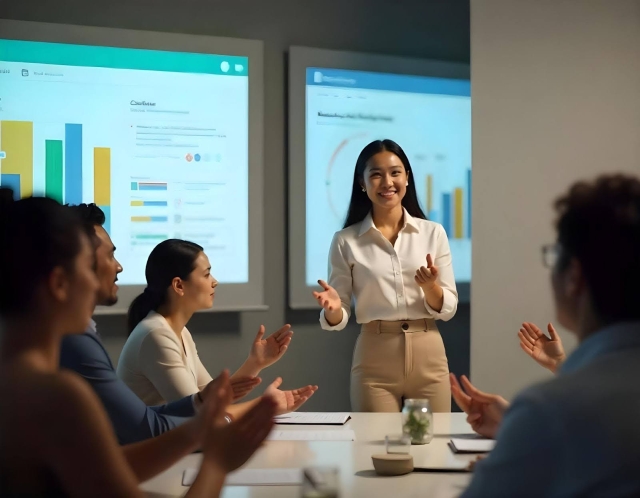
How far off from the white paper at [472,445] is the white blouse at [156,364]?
911 millimetres

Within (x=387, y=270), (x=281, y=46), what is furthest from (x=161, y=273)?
(x=281, y=46)

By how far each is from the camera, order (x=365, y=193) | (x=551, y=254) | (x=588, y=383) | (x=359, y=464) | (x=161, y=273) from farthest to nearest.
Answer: (x=365, y=193) < (x=161, y=273) < (x=359, y=464) < (x=551, y=254) < (x=588, y=383)

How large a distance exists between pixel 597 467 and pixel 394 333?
8.09ft

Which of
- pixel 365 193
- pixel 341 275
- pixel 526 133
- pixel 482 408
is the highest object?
pixel 526 133

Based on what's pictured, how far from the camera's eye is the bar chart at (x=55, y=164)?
3.93m

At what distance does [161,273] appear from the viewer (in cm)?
282

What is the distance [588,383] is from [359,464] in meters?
0.99

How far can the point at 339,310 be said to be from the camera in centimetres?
345

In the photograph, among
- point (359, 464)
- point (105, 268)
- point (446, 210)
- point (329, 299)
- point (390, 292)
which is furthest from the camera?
point (446, 210)

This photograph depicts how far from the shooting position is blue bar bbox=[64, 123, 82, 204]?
401 cm

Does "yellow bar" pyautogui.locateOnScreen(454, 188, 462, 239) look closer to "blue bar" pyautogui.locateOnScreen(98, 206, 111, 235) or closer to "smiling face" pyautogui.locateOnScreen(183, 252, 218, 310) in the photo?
"blue bar" pyautogui.locateOnScreen(98, 206, 111, 235)

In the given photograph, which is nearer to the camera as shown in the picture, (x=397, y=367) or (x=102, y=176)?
(x=397, y=367)

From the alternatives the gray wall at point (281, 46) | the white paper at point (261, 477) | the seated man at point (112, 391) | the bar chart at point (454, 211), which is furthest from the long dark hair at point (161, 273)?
the bar chart at point (454, 211)

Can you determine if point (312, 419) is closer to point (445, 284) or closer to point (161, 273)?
point (161, 273)
